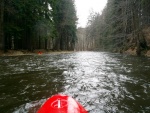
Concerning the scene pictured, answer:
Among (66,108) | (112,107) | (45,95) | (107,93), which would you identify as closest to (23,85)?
(45,95)

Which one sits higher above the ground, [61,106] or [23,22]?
[23,22]

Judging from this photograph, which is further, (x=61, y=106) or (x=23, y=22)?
(x=23, y=22)

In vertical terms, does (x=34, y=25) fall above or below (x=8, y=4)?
below

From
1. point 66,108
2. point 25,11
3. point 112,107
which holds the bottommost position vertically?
point 112,107

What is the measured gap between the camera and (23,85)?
5.04 meters

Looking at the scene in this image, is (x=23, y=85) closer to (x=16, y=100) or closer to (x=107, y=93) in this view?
(x=16, y=100)

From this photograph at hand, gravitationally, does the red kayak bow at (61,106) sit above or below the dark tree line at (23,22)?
below

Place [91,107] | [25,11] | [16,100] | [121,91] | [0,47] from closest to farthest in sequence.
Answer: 1. [91,107]
2. [16,100]
3. [121,91]
4. [0,47]
5. [25,11]

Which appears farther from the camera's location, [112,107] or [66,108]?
[112,107]

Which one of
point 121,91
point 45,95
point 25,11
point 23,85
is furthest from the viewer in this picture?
point 25,11

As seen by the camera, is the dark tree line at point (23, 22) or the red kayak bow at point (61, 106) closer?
the red kayak bow at point (61, 106)

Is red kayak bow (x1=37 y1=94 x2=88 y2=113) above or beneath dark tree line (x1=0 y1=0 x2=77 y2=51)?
beneath

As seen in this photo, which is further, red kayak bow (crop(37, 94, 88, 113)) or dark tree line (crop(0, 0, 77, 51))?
dark tree line (crop(0, 0, 77, 51))

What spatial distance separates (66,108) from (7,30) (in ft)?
55.1
